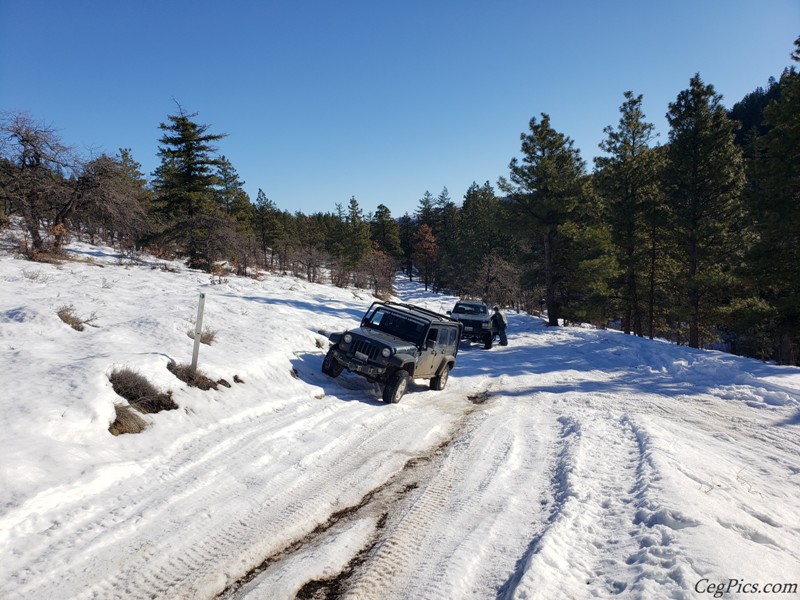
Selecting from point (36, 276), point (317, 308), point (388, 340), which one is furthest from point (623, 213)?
point (36, 276)

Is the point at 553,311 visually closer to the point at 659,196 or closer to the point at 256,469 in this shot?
the point at 659,196

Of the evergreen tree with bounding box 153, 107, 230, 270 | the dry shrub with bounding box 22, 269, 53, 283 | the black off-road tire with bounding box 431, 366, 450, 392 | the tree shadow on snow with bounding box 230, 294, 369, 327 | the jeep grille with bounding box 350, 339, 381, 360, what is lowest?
the black off-road tire with bounding box 431, 366, 450, 392

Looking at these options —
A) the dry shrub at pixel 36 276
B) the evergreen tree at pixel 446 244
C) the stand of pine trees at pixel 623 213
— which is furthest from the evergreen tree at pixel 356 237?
the dry shrub at pixel 36 276

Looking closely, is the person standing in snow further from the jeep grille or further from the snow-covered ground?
the jeep grille

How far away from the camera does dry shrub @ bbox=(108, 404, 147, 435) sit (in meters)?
5.34

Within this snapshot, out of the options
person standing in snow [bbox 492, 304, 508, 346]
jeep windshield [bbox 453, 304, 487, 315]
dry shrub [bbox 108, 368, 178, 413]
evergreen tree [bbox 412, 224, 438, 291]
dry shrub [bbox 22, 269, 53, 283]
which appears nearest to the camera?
dry shrub [bbox 108, 368, 178, 413]

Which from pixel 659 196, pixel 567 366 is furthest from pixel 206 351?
pixel 659 196

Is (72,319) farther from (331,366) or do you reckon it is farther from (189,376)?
(331,366)

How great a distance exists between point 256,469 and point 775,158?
2012 cm

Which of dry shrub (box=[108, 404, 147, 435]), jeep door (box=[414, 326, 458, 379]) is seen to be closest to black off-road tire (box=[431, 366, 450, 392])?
jeep door (box=[414, 326, 458, 379])

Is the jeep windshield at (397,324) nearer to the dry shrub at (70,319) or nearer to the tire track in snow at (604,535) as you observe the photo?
the tire track in snow at (604,535)

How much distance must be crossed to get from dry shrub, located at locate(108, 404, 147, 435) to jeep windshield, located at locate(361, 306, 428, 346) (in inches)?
219

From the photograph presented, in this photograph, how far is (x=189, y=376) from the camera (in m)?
7.13

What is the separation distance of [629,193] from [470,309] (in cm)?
1354
